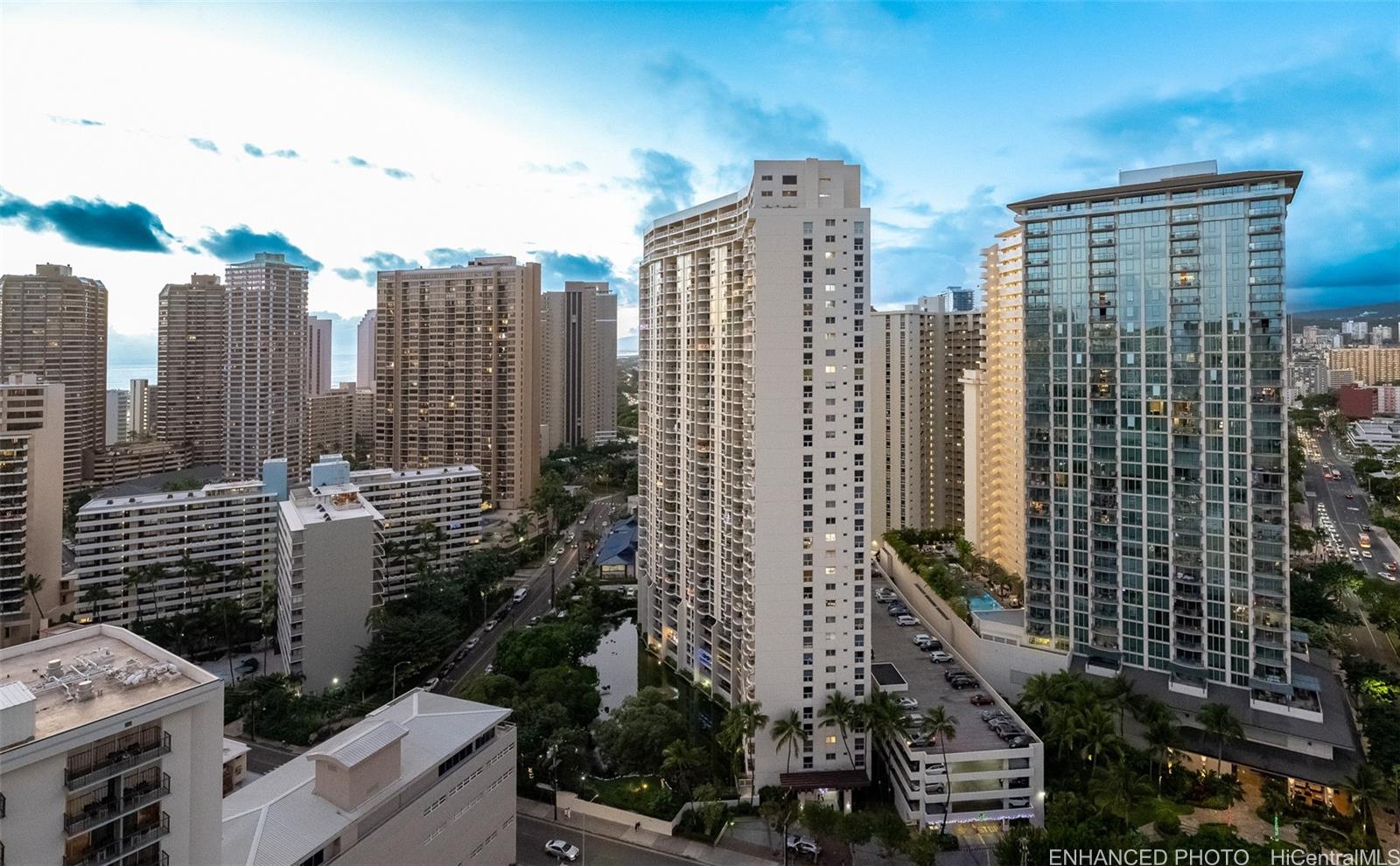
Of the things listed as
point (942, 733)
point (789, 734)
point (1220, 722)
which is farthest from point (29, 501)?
point (1220, 722)

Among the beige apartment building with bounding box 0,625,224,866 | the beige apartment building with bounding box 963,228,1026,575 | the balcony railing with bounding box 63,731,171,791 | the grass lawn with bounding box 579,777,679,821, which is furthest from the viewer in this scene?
the beige apartment building with bounding box 963,228,1026,575

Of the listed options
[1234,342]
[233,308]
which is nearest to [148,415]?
[233,308]

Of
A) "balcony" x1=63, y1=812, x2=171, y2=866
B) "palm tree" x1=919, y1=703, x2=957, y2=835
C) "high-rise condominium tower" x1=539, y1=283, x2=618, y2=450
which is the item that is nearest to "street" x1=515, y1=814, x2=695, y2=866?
"palm tree" x1=919, y1=703, x2=957, y2=835

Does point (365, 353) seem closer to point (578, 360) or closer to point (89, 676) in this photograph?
point (578, 360)

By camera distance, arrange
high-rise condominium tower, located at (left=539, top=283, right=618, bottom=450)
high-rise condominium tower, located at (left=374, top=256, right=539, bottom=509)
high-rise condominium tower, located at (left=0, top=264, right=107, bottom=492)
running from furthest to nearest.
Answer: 1. high-rise condominium tower, located at (left=539, top=283, right=618, bottom=450)
2. high-rise condominium tower, located at (left=0, top=264, right=107, bottom=492)
3. high-rise condominium tower, located at (left=374, top=256, right=539, bottom=509)

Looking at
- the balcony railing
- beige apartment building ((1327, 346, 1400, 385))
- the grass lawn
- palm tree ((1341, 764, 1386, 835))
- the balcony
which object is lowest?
the grass lawn

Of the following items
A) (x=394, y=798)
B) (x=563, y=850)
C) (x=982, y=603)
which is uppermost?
(x=982, y=603)

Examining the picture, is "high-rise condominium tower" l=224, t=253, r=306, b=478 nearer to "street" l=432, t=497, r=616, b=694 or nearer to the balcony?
"street" l=432, t=497, r=616, b=694

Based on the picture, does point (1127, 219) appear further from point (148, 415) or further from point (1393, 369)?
point (148, 415)
